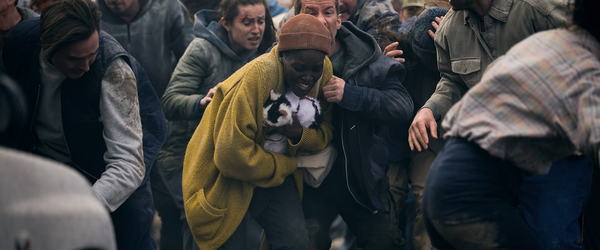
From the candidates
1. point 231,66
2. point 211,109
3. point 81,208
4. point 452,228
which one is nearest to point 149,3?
point 231,66

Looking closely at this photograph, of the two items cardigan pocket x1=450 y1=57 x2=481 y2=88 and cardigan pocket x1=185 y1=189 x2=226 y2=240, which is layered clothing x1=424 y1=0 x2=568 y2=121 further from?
cardigan pocket x1=185 y1=189 x2=226 y2=240

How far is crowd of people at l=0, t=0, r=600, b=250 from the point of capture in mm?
2838

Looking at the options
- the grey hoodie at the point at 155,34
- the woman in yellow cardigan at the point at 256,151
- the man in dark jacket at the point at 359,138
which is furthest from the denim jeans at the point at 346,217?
the grey hoodie at the point at 155,34

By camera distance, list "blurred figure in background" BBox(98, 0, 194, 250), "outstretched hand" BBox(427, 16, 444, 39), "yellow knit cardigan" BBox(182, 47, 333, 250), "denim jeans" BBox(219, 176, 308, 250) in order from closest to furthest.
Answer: "yellow knit cardigan" BBox(182, 47, 333, 250) → "denim jeans" BBox(219, 176, 308, 250) → "outstretched hand" BBox(427, 16, 444, 39) → "blurred figure in background" BBox(98, 0, 194, 250)

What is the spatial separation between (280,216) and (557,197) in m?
1.54

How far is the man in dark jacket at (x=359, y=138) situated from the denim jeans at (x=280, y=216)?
204 mm

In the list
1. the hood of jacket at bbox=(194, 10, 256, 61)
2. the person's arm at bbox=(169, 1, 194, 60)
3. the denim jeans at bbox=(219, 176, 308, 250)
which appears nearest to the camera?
the denim jeans at bbox=(219, 176, 308, 250)

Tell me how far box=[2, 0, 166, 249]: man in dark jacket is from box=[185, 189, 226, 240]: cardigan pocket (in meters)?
0.36

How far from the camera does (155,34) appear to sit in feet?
20.5

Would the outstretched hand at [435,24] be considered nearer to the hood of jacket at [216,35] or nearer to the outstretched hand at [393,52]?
the outstretched hand at [393,52]

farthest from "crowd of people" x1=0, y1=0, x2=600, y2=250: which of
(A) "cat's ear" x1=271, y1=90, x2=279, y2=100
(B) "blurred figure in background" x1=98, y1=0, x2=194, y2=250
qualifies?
(B) "blurred figure in background" x1=98, y1=0, x2=194, y2=250

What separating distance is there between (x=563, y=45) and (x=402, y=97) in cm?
186

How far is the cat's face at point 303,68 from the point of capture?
414 cm

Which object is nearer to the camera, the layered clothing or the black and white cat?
the layered clothing
